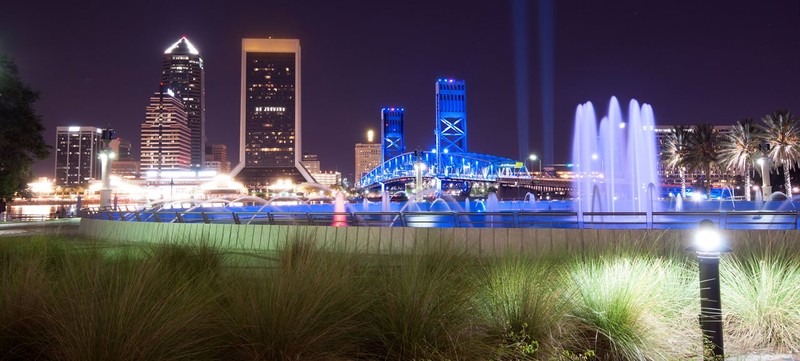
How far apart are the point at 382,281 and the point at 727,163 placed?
65900 mm

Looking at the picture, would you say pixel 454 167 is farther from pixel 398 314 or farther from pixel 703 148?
pixel 398 314

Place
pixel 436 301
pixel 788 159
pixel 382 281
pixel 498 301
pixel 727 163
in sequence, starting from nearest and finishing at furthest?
pixel 436 301, pixel 498 301, pixel 382 281, pixel 788 159, pixel 727 163

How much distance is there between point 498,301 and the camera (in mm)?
4715

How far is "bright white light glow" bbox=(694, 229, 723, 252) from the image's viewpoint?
3934mm

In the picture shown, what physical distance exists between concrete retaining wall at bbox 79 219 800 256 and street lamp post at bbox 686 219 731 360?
7.38ft

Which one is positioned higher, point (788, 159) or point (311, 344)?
point (788, 159)

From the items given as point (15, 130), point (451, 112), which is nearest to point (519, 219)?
point (15, 130)

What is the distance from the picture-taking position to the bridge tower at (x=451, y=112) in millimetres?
155000

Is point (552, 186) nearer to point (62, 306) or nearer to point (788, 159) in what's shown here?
point (788, 159)

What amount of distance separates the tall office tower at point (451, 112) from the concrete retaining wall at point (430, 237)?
140m

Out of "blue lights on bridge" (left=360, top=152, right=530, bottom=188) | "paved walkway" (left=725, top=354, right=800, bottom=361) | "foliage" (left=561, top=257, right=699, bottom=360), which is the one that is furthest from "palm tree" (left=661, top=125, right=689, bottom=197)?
"foliage" (left=561, top=257, right=699, bottom=360)

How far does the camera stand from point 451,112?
511ft

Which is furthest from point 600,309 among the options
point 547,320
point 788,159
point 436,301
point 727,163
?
point 727,163

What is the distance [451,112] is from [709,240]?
15376 cm
